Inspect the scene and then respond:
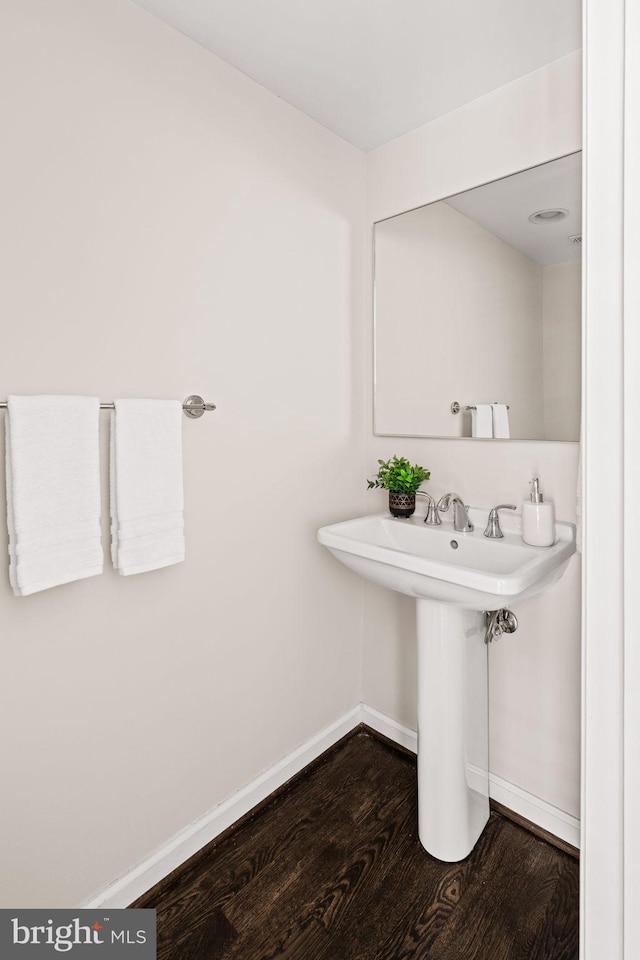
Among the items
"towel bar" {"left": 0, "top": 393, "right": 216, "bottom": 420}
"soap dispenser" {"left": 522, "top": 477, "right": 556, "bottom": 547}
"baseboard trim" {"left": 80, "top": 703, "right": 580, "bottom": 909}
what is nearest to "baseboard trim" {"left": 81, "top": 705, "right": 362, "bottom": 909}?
"baseboard trim" {"left": 80, "top": 703, "right": 580, "bottom": 909}

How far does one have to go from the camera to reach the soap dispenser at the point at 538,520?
153cm

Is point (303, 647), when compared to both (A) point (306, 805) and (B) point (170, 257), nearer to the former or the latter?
(A) point (306, 805)

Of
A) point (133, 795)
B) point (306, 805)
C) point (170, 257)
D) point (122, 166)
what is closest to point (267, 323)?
point (170, 257)

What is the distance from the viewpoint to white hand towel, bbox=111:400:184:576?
4.28 ft

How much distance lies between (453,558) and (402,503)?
0.29 m

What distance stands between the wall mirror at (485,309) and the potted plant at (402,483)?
139 mm

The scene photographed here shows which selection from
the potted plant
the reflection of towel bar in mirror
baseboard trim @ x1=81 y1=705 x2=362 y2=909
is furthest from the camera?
the potted plant

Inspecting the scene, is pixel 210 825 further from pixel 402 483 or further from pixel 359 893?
pixel 402 483

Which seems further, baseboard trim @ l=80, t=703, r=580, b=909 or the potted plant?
the potted plant

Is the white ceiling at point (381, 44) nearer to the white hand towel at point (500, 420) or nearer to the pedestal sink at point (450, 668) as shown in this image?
the white hand towel at point (500, 420)

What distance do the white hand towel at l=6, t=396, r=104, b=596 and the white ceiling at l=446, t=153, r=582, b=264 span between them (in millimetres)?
1355

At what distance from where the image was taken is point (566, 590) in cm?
161

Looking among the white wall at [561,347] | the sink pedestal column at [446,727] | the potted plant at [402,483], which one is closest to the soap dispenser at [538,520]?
the white wall at [561,347]

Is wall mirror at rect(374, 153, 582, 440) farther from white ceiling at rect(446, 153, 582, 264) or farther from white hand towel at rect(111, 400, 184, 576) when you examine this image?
white hand towel at rect(111, 400, 184, 576)
